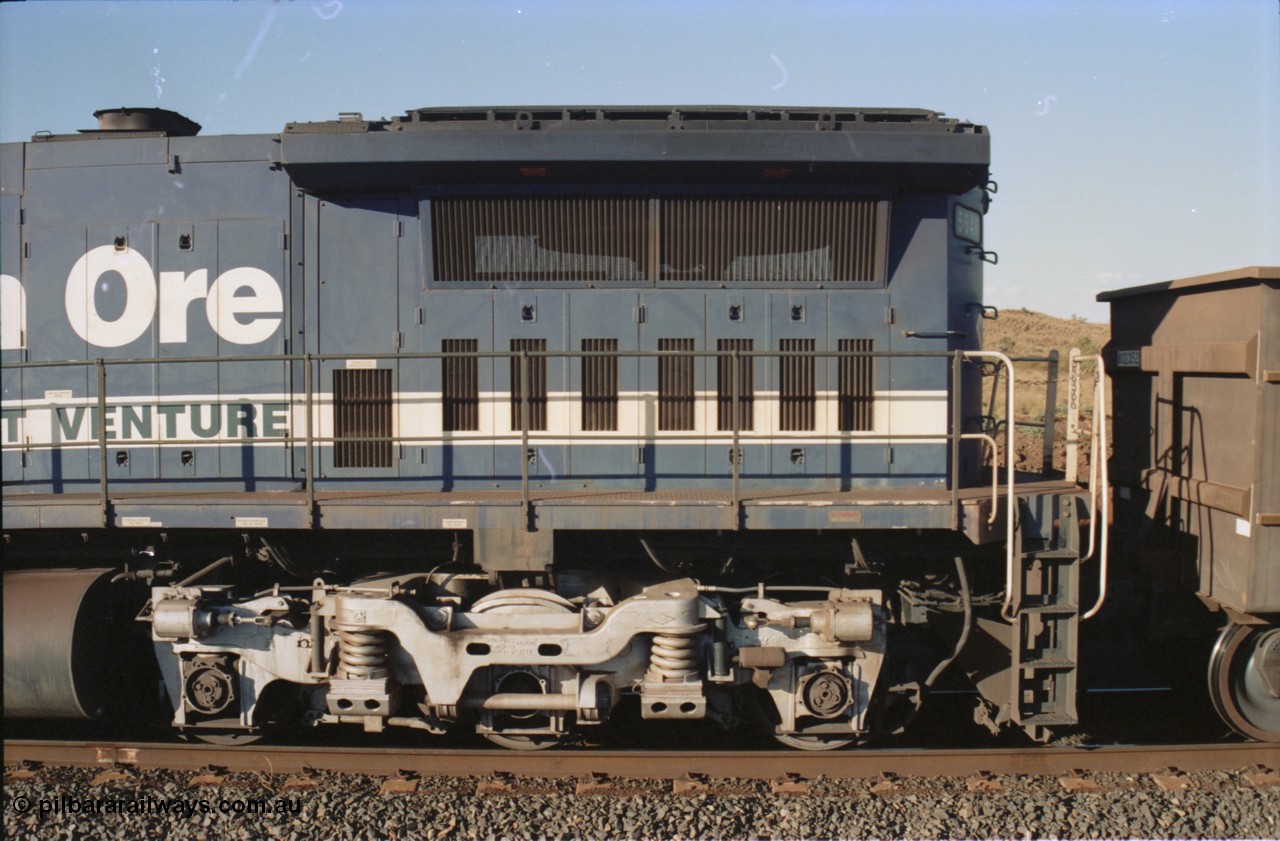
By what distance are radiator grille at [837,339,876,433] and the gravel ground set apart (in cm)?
244

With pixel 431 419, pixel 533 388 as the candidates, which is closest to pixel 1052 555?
Result: pixel 533 388

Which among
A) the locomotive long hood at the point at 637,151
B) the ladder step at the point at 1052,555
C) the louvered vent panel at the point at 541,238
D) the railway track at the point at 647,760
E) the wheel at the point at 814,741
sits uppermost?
the locomotive long hood at the point at 637,151

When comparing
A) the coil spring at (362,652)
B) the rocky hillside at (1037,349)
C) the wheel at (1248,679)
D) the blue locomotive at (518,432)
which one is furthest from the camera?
the rocky hillside at (1037,349)

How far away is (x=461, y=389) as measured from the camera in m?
6.65

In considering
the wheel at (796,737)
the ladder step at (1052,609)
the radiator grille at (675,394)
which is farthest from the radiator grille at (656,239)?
the wheel at (796,737)

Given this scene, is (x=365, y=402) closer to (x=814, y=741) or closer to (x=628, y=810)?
(x=628, y=810)

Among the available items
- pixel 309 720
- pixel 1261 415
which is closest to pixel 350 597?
pixel 309 720

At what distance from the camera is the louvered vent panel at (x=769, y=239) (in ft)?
21.5

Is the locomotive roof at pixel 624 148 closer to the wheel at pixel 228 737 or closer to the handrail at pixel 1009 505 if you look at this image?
the handrail at pixel 1009 505

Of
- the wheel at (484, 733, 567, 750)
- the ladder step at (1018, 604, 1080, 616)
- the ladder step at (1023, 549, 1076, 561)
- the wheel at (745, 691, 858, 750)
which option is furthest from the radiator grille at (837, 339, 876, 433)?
the wheel at (484, 733, 567, 750)

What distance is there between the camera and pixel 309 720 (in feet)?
20.5

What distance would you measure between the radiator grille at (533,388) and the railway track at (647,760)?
7.55ft

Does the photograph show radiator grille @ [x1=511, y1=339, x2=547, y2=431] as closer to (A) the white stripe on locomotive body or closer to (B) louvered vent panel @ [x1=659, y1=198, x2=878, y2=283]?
(A) the white stripe on locomotive body

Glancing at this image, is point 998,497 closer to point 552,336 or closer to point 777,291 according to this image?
point 777,291
